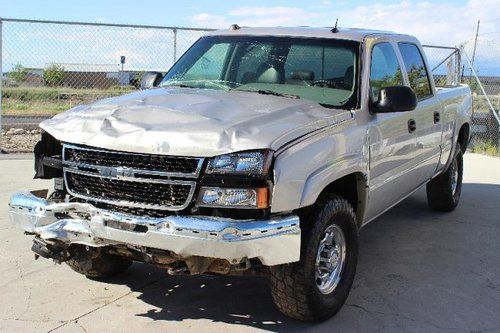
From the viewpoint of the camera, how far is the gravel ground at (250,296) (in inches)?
158

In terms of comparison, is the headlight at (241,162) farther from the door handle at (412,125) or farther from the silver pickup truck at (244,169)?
the door handle at (412,125)

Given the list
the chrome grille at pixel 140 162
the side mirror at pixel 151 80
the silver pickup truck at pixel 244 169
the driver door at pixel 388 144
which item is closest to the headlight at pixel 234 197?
Answer: the silver pickup truck at pixel 244 169

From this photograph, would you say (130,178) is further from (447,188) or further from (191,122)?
(447,188)

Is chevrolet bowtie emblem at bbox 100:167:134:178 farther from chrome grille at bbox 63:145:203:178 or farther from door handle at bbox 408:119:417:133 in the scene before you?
door handle at bbox 408:119:417:133

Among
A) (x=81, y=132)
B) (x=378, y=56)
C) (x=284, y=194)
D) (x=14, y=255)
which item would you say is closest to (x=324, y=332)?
(x=284, y=194)

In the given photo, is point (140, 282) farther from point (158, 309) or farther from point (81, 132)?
point (81, 132)

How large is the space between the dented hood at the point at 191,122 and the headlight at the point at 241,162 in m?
0.04

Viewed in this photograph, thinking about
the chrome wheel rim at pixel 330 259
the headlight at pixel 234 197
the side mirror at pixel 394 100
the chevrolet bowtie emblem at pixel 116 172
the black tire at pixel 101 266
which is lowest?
the black tire at pixel 101 266

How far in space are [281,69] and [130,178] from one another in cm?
182

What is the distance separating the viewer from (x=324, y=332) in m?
3.91

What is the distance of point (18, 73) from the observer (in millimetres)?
11688

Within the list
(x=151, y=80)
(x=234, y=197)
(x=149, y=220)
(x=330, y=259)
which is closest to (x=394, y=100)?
(x=330, y=259)

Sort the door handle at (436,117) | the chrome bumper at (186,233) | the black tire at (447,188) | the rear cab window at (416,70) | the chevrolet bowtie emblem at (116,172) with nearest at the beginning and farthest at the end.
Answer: the chrome bumper at (186,233), the chevrolet bowtie emblem at (116,172), the rear cab window at (416,70), the door handle at (436,117), the black tire at (447,188)

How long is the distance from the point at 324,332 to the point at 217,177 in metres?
1.30
